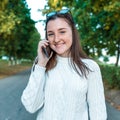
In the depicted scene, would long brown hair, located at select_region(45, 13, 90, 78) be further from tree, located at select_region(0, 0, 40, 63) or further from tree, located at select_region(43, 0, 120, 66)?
tree, located at select_region(0, 0, 40, 63)

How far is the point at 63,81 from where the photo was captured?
8.53 feet

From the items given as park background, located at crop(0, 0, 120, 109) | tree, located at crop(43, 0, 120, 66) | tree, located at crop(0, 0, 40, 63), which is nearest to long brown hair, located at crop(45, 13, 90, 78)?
park background, located at crop(0, 0, 120, 109)

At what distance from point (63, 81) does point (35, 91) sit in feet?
0.70

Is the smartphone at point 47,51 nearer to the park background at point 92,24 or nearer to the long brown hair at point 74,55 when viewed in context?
the long brown hair at point 74,55

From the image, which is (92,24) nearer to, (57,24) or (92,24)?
(92,24)

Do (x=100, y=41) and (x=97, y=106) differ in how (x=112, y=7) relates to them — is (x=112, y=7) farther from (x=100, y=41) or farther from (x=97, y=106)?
(x=100, y=41)

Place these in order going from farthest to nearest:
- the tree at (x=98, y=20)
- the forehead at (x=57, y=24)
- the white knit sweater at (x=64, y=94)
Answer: the tree at (x=98, y=20) < the forehead at (x=57, y=24) < the white knit sweater at (x=64, y=94)

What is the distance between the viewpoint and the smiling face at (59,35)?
2.71 meters

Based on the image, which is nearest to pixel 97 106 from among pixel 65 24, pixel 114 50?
pixel 65 24

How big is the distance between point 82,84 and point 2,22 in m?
32.0

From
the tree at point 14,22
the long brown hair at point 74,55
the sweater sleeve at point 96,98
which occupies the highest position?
the long brown hair at point 74,55

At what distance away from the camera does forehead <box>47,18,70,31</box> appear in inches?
107

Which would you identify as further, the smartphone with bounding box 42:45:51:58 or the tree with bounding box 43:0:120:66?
the tree with bounding box 43:0:120:66

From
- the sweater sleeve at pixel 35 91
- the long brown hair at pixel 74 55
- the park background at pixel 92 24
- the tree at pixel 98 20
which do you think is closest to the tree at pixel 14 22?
the park background at pixel 92 24
